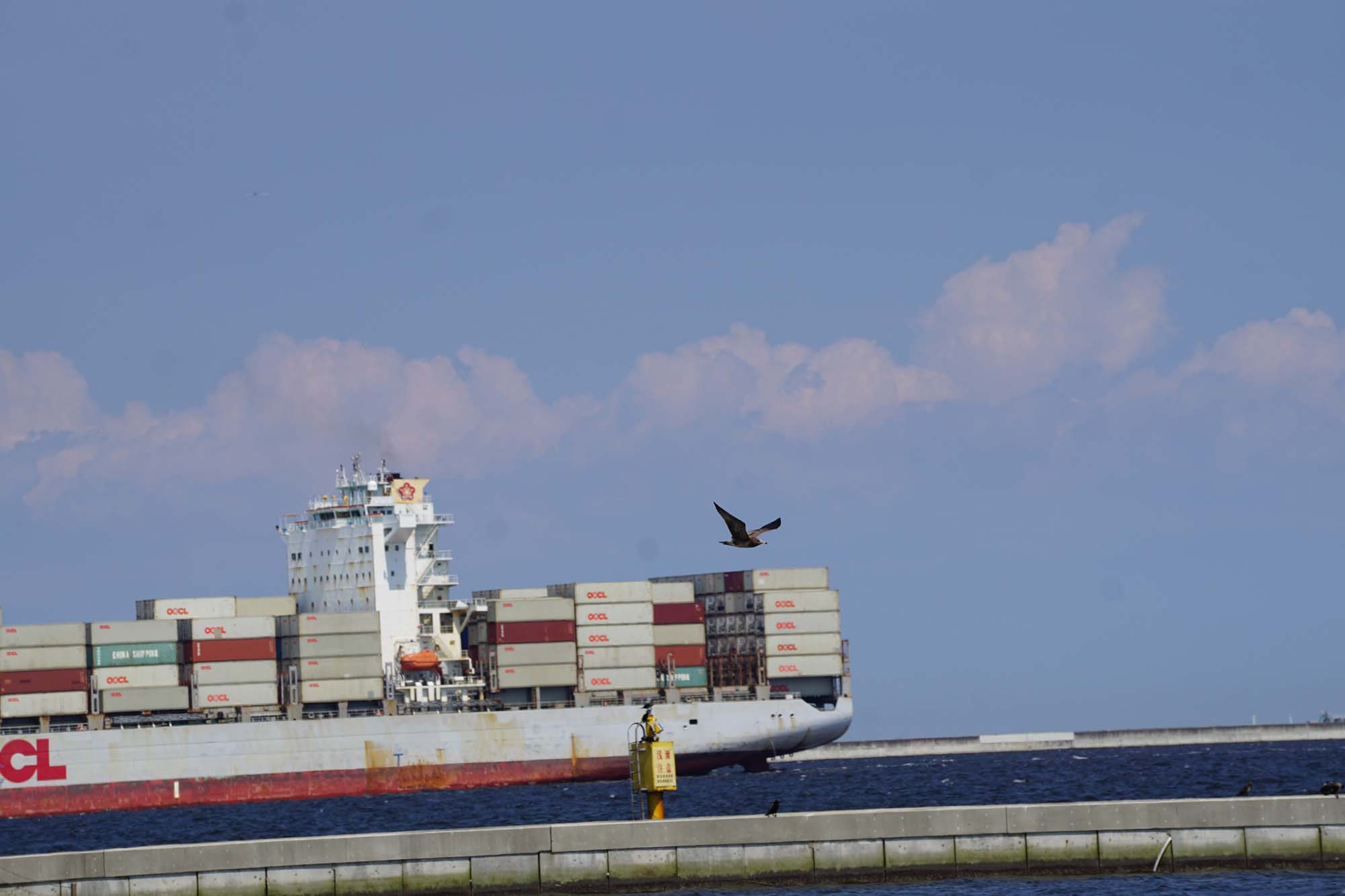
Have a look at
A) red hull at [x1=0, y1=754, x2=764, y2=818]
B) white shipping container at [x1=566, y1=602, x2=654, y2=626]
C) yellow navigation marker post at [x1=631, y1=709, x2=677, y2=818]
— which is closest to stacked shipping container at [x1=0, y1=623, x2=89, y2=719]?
red hull at [x1=0, y1=754, x2=764, y2=818]

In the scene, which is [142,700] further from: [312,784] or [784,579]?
[784,579]

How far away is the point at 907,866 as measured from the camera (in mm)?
26422

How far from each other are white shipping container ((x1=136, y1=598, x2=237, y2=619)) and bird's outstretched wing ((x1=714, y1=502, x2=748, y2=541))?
168ft

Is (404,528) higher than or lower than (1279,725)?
higher

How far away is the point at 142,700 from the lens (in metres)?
63.8

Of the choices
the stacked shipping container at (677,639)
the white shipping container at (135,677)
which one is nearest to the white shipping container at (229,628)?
the white shipping container at (135,677)

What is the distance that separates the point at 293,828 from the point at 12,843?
779 cm

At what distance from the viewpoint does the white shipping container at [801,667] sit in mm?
71875

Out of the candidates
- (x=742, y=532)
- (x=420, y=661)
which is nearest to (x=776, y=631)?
(x=420, y=661)

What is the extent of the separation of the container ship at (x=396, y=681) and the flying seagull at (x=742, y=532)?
158ft

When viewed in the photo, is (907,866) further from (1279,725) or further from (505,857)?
(1279,725)

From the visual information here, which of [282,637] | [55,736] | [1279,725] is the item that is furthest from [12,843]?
[1279,725]

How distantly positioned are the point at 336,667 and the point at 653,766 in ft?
140

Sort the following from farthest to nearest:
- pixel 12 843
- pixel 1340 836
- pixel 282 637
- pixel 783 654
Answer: pixel 783 654
pixel 282 637
pixel 12 843
pixel 1340 836
